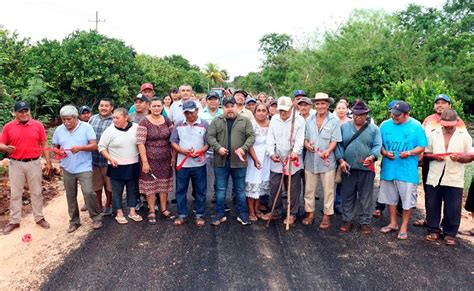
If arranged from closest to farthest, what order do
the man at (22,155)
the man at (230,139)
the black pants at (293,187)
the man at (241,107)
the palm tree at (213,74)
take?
the man at (22,155) → the man at (230,139) → the black pants at (293,187) → the man at (241,107) → the palm tree at (213,74)

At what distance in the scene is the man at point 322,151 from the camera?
5.19 meters

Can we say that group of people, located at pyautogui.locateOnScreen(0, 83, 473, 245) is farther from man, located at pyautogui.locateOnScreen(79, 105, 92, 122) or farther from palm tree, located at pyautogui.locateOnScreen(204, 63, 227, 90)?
palm tree, located at pyautogui.locateOnScreen(204, 63, 227, 90)

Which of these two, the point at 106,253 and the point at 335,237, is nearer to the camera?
the point at 106,253

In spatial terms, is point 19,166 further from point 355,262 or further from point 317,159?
point 355,262

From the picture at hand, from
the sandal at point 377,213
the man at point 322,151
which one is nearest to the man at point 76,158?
the man at point 322,151

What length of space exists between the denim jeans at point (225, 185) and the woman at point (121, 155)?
1.20 meters

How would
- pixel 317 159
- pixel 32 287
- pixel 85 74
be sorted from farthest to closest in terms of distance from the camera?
1. pixel 85 74
2. pixel 317 159
3. pixel 32 287

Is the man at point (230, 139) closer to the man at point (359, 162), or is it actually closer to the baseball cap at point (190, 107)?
the baseball cap at point (190, 107)

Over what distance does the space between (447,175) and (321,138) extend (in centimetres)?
168

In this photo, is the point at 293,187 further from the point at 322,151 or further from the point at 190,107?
the point at 190,107

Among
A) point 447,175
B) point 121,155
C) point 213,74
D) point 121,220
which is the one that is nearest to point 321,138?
point 447,175

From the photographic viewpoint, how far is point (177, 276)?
12.8 ft

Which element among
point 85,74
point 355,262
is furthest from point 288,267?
point 85,74

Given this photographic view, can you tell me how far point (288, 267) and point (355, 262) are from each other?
0.81m
